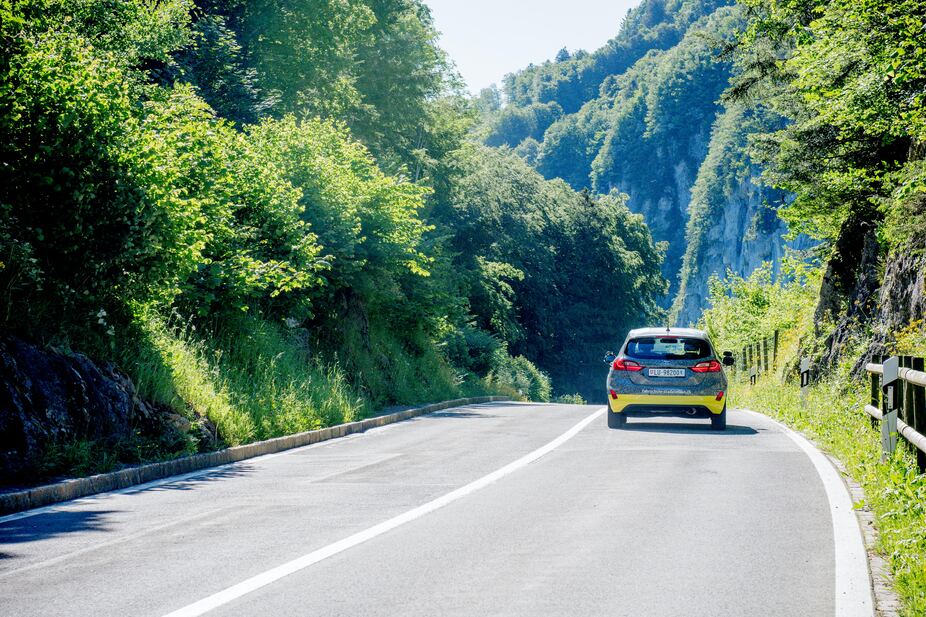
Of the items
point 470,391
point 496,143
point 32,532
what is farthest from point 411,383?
point 496,143

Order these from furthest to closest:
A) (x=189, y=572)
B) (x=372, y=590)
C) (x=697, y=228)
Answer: (x=697, y=228) → (x=189, y=572) → (x=372, y=590)

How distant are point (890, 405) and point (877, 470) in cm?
64

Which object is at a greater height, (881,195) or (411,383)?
(881,195)

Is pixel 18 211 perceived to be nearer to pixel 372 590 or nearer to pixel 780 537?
pixel 372 590

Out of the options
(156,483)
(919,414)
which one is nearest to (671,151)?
(156,483)

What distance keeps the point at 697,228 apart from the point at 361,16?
112134mm

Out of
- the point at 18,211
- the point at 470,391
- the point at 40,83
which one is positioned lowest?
the point at 470,391

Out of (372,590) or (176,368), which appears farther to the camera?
(176,368)

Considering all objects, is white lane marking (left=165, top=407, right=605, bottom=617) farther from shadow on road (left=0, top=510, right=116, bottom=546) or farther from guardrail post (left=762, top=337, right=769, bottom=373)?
guardrail post (left=762, top=337, right=769, bottom=373)

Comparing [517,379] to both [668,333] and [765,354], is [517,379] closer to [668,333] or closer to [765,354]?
[765,354]

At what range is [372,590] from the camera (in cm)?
627

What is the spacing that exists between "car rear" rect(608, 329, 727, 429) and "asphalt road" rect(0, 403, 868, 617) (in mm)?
4022

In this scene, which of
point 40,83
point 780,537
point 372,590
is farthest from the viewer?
point 40,83

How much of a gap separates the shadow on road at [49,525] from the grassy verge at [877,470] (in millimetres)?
6007
